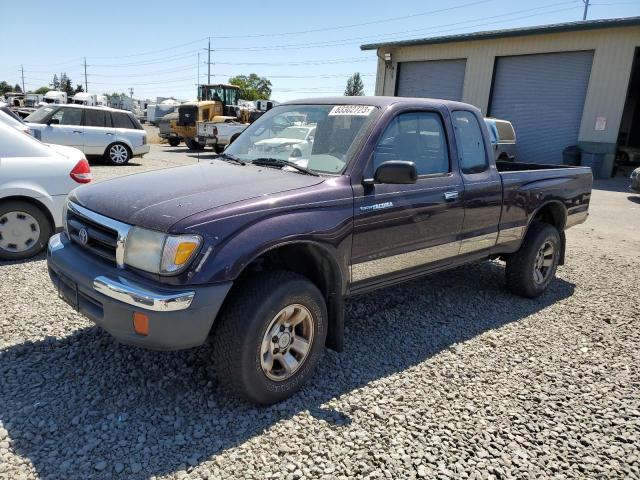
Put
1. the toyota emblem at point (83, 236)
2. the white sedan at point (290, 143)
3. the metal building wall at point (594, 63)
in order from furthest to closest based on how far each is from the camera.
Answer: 1. the metal building wall at point (594, 63)
2. the white sedan at point (290, 143)
3. the toyota emblem at point (83, 236)

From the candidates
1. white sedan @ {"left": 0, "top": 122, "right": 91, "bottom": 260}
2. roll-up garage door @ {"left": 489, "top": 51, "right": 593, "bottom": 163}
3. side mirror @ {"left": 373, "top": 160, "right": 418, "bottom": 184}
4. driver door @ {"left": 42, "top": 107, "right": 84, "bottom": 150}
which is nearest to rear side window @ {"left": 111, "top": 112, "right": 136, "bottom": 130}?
driver door @ {"left": 42, "top": 107, "right": 84, "bottom": 150}

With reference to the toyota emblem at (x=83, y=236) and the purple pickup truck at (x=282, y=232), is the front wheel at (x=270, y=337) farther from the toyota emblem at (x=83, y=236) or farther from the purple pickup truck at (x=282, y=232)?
the toyota emblem at (x=83, y=236)

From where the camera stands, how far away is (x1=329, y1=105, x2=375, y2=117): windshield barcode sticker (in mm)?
3705

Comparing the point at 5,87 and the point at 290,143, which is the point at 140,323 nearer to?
the point at 290,143

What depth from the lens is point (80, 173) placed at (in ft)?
18.4

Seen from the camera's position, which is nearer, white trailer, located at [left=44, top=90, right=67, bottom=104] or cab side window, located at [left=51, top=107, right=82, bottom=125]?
cab side window, located at [left=51, top=107, right=82, bottom=125]

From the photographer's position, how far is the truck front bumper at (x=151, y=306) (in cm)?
258

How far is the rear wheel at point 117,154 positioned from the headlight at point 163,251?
1358 centimetres

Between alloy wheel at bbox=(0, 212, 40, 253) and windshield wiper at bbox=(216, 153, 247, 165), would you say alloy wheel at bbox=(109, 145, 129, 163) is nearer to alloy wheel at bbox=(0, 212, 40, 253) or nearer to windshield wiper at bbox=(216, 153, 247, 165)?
alloy wheel at bbox=(0, 212, 40, 253)

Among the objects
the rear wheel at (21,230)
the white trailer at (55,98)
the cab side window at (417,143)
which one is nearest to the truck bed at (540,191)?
the cab side window at (417,143)

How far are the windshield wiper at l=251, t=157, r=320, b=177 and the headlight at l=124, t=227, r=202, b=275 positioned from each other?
110cm

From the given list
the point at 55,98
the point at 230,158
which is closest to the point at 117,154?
the point at 230,158

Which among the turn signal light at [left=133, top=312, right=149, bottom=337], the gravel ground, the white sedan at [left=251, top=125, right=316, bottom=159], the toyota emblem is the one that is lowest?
the gravel ground

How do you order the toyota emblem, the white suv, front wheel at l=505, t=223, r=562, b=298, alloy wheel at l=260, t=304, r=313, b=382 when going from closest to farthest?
alloy wheel at l=260, t=304, r=313, b=382 < the toyota emblem < front wheel at l=505, t=223, r=562, b=298 < the white suv
